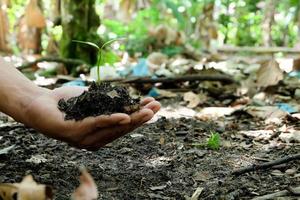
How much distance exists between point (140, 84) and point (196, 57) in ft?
5.20

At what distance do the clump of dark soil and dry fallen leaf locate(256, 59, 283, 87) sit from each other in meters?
1.50

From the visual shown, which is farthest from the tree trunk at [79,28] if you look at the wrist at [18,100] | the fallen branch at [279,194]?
the fallen branch at [279,194]

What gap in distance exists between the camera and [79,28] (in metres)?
3.80

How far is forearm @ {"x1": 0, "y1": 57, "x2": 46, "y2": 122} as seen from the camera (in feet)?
5.20

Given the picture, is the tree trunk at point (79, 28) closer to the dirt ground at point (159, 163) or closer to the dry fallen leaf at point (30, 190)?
the dirt ground at point (159, 163)

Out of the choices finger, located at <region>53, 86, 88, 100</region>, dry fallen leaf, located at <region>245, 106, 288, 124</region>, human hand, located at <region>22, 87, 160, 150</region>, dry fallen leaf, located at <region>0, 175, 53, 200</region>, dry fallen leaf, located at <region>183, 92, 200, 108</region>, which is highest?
finger, located at <region>53, 86, 88, 100</region>

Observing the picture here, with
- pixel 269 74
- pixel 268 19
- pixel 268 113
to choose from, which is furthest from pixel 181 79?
pixel 268 19

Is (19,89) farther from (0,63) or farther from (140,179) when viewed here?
(140,179)

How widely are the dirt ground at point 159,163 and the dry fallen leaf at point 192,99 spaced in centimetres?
47

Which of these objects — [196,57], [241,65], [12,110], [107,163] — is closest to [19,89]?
[12,110]

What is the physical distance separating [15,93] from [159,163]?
21.0 inches

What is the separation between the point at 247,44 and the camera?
676 centimetres

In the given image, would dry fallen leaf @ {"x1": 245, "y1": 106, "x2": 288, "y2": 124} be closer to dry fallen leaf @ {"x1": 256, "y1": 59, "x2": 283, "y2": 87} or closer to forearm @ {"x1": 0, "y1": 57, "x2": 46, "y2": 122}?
dry fallen leaf @ {"x1": 256, "y1": 59, "x2": 283, "y2": 87}

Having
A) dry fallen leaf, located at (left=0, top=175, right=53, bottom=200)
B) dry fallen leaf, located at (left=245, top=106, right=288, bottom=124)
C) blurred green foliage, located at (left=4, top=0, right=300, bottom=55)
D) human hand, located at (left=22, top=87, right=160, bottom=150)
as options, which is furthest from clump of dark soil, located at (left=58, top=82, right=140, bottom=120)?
blurred green foliage, located at (left=4, top=0, right=300, bottom=55)
